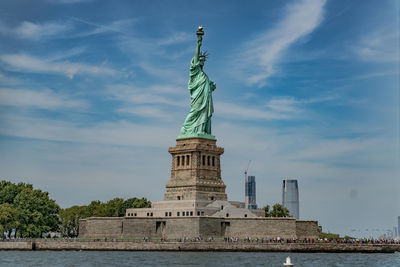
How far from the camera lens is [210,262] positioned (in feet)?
256

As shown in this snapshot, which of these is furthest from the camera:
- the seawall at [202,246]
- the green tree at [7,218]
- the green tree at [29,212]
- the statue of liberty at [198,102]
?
the statue of liberty at [198,102]

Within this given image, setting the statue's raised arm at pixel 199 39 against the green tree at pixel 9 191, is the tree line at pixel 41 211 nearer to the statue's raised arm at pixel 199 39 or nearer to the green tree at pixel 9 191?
the green tree at pixel 9 191

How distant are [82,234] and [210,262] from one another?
1605 inches

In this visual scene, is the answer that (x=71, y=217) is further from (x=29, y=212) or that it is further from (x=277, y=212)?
(x=277, y=212)

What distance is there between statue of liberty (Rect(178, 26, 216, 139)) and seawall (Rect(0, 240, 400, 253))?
75.1 feet

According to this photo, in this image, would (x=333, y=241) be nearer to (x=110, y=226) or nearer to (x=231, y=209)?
(x=231, y=209)

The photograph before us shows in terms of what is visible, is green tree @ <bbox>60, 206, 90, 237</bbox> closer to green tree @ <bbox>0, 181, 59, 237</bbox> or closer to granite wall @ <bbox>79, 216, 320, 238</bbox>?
green tree @ <bbox>0, 181, 59, 237</bbox>

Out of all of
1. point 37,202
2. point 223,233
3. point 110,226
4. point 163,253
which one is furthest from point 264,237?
point 37,202

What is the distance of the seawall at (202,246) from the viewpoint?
3841 inches

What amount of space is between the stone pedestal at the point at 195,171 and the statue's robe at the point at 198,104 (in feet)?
7.38

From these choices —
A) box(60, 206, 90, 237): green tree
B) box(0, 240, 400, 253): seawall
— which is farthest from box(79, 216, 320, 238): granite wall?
box(60, 206, 90, 237): green tree

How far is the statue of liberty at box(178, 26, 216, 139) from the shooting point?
382 ft

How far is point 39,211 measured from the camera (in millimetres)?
119438

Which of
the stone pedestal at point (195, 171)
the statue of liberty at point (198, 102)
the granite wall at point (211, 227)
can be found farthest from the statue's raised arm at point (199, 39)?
the granite wall at point (211, 227)
